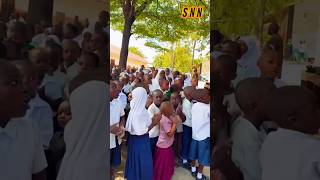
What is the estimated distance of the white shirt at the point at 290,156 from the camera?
84.2 inches

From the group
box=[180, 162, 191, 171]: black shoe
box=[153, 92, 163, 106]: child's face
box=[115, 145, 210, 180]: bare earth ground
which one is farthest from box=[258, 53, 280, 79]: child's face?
box=[180, 162, 191, 171]: black shoe

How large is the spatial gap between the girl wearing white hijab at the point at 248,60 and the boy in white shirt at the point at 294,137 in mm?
241

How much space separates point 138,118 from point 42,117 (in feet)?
10.2

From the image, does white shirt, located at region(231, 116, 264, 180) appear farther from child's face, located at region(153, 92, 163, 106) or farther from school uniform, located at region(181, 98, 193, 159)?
school uniform, located at region(181, 98, 193, 159)

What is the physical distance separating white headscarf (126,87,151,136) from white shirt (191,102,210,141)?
898 mm

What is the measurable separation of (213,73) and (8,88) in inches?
47.9

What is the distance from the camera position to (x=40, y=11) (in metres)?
2.33

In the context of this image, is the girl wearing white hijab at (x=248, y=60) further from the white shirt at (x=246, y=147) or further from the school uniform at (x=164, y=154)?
the school uniform at (x=164, y=154)

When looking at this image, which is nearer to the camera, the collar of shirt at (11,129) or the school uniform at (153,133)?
the collar of shirt at (11,129)

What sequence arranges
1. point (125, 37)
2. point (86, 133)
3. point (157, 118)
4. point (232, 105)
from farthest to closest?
point (125, 37) → point (157, 118) → point (232, 105) → point (86, 133)

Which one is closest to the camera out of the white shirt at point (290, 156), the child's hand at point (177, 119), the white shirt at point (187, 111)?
the white shirt at point (290, 156)

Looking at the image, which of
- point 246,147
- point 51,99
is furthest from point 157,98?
point 51,99

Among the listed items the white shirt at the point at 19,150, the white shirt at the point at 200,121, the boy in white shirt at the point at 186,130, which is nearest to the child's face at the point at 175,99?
the boy in white shirt at the point at 186,130

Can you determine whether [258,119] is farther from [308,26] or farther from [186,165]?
[186,165]
